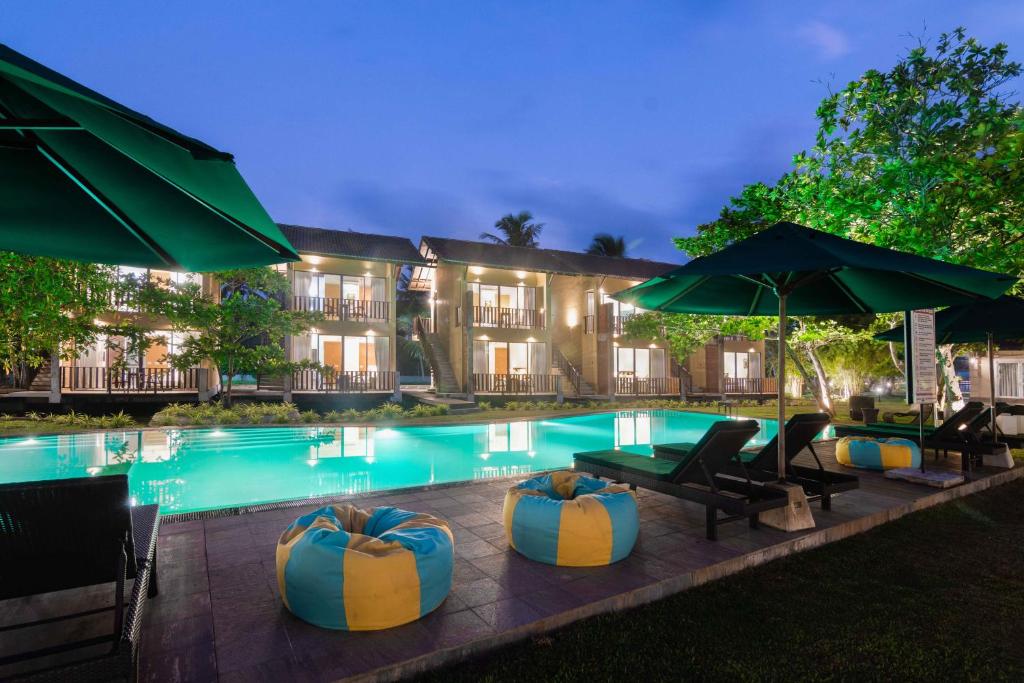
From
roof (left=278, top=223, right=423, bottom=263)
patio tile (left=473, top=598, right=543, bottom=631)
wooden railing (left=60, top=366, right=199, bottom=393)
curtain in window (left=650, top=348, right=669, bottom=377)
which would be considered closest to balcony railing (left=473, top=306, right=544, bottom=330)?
roof (left=278, top=223, right=423, bottom=263)

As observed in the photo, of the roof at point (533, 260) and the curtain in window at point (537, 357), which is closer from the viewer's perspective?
the roof at point (533, 260)

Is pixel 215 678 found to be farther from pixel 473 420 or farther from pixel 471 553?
pixel 473 420

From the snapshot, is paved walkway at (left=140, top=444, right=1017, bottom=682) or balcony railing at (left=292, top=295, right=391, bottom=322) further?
balcony railing at (left=292, top=295, right=391, bottom=322)

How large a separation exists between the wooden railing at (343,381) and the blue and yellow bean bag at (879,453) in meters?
14.7

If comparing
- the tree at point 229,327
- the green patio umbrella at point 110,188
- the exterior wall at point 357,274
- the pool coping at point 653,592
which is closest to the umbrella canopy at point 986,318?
the pool coping at point 653,592

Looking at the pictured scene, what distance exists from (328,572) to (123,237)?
2754 mm

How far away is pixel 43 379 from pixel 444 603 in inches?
779

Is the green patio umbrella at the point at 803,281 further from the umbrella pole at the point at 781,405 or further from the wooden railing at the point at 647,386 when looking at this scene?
the wooden railing at the point at 647,386

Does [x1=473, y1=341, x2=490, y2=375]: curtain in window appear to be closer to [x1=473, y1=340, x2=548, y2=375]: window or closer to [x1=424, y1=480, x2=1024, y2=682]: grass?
[x1=473, y1=340, x2=548, y2=375]: window

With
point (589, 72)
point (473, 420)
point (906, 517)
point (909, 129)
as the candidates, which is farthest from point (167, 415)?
point (589, 72)

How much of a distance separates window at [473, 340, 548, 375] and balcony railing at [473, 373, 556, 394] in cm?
103

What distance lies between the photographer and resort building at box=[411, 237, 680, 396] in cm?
2109

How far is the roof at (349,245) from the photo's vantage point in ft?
63.0

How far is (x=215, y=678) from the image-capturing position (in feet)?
8.08
